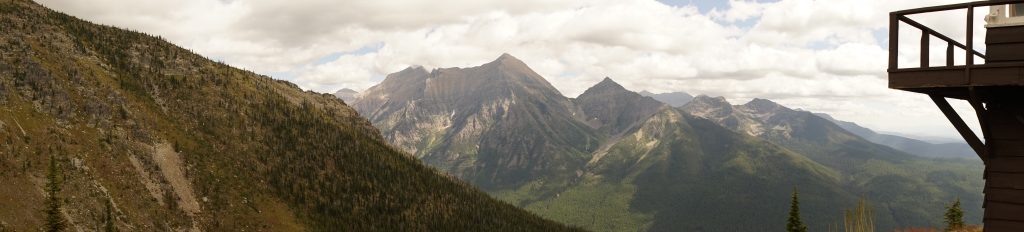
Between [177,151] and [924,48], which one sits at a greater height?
[924,48]

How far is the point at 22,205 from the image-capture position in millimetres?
70875

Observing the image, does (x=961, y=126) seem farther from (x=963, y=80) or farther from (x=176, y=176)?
(x=176, y=176)

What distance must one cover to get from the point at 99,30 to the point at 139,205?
260 ft

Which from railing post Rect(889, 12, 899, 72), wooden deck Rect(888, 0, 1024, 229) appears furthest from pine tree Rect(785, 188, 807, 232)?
railing post Rect(889, 12, 899, 72)

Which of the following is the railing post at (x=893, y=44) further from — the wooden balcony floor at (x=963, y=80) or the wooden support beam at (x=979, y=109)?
the wooden support beam at (x=979, y=109)

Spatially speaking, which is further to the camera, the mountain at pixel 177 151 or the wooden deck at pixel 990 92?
the mountain at pixel 177 151

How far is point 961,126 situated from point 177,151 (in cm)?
13338

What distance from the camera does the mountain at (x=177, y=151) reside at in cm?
8594

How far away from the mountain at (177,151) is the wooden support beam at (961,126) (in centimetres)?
6856

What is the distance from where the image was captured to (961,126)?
13047 mm

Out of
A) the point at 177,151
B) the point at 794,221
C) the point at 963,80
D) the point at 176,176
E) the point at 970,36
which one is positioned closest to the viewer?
the point at 963,80

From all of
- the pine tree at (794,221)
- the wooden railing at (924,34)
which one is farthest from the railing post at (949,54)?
the pine tree at (794,221)

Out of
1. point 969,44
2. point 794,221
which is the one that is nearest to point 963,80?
point 969,44

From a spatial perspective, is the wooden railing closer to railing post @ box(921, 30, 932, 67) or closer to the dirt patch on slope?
railing post @ box(921, 30, 932, 67)
